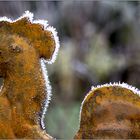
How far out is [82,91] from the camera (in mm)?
6266

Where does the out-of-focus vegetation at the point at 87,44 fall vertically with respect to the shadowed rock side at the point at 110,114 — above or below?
above

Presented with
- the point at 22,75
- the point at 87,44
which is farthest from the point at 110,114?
the point at 87,44

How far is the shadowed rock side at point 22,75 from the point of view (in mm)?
1369

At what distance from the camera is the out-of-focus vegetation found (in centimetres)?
600

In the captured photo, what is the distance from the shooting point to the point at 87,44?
6.47 m

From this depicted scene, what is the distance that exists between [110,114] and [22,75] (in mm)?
254

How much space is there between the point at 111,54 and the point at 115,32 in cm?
48

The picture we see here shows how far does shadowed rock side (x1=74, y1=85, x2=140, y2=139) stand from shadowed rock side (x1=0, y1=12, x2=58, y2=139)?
119 millimetres

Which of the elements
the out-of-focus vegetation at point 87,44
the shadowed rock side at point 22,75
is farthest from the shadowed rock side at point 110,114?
the out-of-focus vegetation at point 87,44

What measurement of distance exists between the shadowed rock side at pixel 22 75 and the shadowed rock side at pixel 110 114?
119mm

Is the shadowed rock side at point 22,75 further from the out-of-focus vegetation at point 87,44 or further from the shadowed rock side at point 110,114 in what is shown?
the out-of-focus vegetation at point 87,44

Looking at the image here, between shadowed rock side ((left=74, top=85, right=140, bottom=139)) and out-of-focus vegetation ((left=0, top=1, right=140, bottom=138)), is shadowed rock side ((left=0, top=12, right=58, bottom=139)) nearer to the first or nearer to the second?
shadowed rock side ((left=74, top=85, right=140, bottom=139))

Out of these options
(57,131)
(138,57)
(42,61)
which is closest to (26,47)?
(42,61)

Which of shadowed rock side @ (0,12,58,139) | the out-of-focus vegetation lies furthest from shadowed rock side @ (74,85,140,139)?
the out-of-focus vegetation
